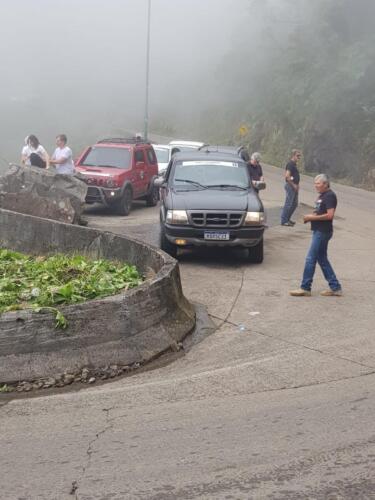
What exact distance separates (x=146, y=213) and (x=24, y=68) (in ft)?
301

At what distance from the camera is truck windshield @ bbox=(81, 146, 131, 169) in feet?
66.7

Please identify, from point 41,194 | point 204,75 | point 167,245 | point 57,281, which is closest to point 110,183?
point 41,194

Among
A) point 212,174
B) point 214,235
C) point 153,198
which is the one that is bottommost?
point 153,198

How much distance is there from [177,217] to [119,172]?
7.46m

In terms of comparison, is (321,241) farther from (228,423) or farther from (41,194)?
(41,194)

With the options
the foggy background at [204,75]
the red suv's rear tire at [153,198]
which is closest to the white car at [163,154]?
the red suv's rear tire at [153,198]

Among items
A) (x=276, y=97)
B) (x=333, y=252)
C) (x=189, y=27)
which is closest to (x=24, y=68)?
(x=189, y=27)

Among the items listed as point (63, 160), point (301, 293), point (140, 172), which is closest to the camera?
point (301, 293)

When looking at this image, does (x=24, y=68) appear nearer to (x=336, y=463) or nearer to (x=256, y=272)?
(x=256, y=272)

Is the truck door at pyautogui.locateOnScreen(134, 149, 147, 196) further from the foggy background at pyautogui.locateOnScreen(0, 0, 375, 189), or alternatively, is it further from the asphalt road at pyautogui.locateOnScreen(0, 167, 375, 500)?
the foggy background at pyautogui.locateOnScreen(0, 0, 375, 189)

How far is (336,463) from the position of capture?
4875mm

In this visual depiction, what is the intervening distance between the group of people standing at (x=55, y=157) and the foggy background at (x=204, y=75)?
19545 mm

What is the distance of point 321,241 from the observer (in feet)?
34.1

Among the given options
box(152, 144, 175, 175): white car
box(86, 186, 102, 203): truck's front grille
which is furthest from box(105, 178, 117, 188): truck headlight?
box(152, 144, 175, 175): white car
